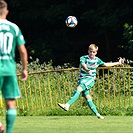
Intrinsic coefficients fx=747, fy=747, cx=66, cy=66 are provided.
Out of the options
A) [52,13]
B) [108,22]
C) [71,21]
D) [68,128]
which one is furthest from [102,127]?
[52,13]

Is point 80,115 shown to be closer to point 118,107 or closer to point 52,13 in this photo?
point 118,107

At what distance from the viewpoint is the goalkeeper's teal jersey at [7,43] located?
962 cm

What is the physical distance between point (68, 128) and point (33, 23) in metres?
26.1

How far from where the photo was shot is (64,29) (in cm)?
3650

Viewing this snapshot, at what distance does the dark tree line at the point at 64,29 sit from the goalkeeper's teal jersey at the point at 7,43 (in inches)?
895

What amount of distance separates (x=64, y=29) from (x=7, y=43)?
26.9 m

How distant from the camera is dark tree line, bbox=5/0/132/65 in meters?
33.8

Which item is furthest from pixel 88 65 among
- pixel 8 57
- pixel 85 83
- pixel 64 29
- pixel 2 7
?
pixel 64 29

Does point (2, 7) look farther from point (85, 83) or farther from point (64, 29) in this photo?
point (64, 29)

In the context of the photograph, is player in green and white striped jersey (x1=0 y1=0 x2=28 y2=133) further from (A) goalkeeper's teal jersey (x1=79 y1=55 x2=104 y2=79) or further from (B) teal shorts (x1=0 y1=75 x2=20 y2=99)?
(A) goalkeeper's teal jersey (x1=79 y1=55 x2=104 y2=79)

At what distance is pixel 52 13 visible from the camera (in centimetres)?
3441

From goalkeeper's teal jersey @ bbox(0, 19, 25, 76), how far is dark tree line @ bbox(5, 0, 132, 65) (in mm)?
22737

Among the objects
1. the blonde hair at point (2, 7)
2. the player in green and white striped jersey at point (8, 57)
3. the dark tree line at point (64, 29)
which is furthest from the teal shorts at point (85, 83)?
the dark tree line at point (64, 29)

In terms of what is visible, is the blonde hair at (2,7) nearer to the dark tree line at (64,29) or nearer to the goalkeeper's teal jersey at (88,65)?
the goalkeeper's teal jersey at (88,65)
